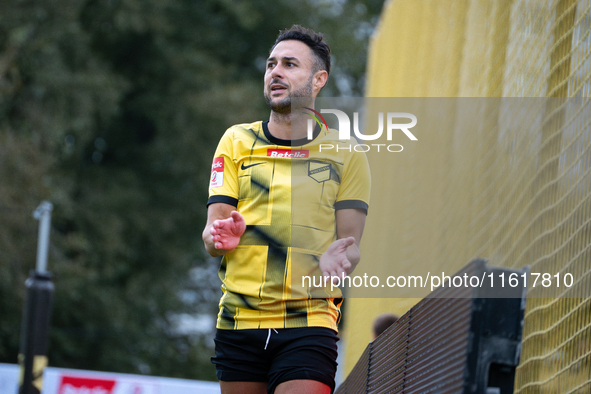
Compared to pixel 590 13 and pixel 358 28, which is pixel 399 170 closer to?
pixel 590 13

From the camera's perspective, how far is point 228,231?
2.03 m

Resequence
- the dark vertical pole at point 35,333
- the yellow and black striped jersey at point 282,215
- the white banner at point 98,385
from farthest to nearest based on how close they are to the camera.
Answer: the white banner at point 98,385 → the dark vertical pole at point 35,333 → the yellow and black striped jersey at point 282,215

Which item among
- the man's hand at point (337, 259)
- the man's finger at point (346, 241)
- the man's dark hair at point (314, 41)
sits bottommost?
the man's hand at point (337, 259)

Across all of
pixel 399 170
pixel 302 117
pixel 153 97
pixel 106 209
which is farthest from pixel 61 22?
pixel 302 117

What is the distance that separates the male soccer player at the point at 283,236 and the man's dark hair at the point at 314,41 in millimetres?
19

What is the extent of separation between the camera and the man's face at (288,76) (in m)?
2.21

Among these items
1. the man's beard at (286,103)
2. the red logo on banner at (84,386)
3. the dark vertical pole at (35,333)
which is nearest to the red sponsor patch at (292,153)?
the man's beard at (286,103)

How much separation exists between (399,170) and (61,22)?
10712mm

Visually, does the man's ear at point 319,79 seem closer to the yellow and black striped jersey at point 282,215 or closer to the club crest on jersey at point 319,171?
the yellow and black striped jersey at point 282,215

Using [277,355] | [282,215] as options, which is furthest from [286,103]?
[277,355]

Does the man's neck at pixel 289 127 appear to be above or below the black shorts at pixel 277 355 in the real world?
above

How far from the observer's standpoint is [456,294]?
4.45 ft

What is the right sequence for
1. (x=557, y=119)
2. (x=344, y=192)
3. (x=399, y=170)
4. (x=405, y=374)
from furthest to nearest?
(x=399, y=170) < (x=557, y=119) < (x=344, y=192) < (x=405, y=374)

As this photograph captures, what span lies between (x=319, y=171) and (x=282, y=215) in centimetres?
17
